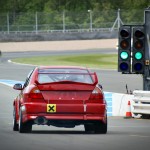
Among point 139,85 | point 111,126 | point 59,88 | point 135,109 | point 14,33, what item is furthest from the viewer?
point 14,33

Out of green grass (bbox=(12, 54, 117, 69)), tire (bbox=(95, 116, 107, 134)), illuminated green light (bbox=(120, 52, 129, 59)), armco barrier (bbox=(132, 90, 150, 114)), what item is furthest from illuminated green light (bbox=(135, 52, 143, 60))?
green grass (bbox=(12, 54, 117, 69))

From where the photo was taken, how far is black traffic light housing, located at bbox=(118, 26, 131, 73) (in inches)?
883

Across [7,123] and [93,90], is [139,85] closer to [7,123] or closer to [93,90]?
[7,123]

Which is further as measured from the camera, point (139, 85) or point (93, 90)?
point (139, 85)

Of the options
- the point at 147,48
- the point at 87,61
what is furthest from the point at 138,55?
the point at 87,61

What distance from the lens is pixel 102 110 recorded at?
58.3 feet

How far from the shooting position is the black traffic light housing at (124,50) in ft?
73.6

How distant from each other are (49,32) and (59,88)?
77506mm

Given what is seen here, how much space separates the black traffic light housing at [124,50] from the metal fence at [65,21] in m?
70.6

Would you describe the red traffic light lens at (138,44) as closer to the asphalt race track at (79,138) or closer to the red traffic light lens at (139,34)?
the red traffic light lens at (139,34)

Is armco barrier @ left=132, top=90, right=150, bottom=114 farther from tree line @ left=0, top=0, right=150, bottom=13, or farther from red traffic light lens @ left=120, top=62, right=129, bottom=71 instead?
tree line @ left=0, top=0, right=150, bottom=13

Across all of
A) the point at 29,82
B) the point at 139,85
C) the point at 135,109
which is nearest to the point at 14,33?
the point at 139,85

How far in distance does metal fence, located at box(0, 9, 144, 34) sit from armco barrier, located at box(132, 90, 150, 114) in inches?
2722

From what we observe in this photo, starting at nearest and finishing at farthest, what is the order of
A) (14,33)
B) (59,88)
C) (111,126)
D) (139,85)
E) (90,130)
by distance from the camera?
(59,88), (90,130), (111,126), (139,85), (14,33)
